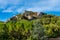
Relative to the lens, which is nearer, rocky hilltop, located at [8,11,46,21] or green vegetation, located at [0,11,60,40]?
green vegetation, located at [0,11,60,40]

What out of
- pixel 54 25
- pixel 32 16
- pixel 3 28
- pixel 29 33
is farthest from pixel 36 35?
pixel 32 16

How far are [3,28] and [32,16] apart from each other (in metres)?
8.54

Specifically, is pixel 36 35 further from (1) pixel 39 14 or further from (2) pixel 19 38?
(1) pixel 39 14

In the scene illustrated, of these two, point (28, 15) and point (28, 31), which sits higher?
point (28, 15)

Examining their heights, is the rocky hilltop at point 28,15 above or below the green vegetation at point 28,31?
above

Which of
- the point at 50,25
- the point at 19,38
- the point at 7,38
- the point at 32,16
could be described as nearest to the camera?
the point at 7,38

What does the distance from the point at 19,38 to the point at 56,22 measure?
17.3 ft

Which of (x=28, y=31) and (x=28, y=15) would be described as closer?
(x=28, y=31)

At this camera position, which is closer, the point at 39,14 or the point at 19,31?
the point at 19,31

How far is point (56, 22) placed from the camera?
878 inches

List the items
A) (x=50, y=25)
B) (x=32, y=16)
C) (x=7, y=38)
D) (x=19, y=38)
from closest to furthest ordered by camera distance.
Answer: (x=7, y=38)
(x=19, y=38)
(x=50, y=25)
(x=32, y=16)

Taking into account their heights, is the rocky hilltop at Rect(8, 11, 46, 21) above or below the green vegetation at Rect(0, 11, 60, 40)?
above

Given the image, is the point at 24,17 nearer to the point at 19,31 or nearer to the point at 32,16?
the point at 32,16

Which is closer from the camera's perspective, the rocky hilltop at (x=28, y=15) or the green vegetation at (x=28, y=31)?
the green vegetation at (x=28, y=31)
